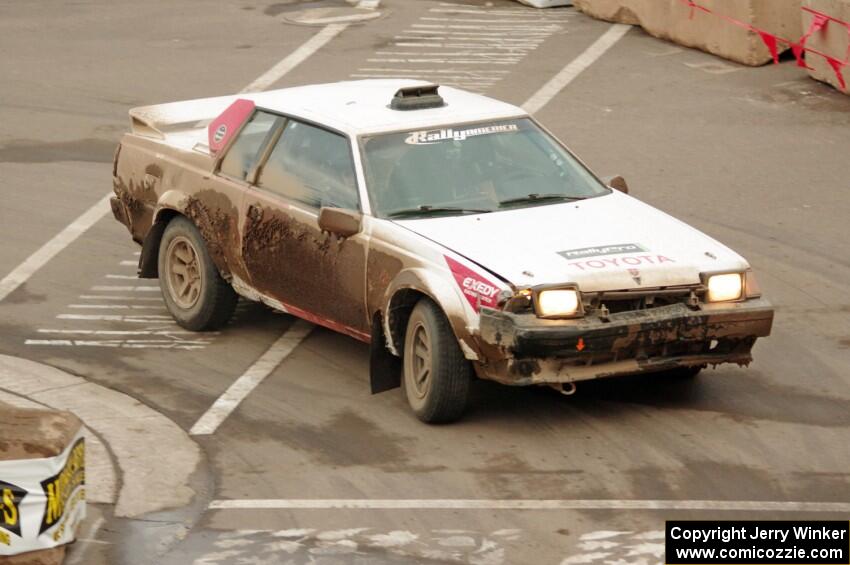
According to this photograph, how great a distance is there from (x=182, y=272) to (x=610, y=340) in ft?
12.1

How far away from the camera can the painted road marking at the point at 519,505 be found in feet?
25.4

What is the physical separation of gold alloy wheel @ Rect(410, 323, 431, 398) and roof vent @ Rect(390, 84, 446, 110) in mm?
1750

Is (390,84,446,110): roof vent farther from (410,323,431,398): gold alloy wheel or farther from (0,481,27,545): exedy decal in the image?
(0,481,27,545): exedy decal

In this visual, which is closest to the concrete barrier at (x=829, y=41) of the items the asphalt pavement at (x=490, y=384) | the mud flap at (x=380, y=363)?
the asphalt pavement at (x=490, y=384)

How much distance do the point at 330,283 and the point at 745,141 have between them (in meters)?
7.45

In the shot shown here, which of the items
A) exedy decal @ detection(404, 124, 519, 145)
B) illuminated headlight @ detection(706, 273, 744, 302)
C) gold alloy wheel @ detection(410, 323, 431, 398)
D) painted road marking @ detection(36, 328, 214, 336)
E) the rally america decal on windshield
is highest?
exedy decal @ detection(404, 124, 519, 145)

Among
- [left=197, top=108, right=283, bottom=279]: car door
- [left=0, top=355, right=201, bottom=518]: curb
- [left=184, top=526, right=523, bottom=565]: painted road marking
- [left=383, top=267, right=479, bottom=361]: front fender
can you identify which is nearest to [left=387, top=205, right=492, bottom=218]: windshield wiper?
[left=383, top=267, right=479, bottom=361]: front fender

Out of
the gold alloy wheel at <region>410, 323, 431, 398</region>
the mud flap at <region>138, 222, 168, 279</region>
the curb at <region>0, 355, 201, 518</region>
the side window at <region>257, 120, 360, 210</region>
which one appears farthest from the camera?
the mud flap at <region>138, 222, 168, 279</region>

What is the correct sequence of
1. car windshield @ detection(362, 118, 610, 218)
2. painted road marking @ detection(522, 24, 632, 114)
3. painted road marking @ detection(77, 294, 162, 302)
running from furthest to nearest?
painted road marking @ detection(522, 24, 632, 114) < painted road marking @ detection(77, 294, 162, 302) < car windshield @ detection(362, 118, 610, 218)

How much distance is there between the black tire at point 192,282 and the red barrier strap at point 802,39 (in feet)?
27.5

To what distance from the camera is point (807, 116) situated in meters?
16.8

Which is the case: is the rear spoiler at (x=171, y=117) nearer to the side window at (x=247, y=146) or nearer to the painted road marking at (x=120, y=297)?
the side window at (x=247, y=146)

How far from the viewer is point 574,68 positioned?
19422mm

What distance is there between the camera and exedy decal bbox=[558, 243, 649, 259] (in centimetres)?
871
